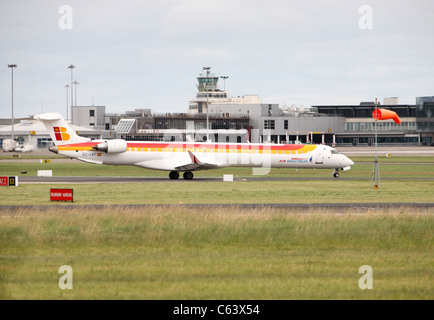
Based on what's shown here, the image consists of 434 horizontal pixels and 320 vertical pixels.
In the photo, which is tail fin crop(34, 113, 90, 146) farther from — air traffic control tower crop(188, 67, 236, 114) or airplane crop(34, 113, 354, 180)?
air traffic control tower crop(188, 67, 236, 114)

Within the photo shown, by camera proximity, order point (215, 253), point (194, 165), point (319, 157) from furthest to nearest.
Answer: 1. point (319, 157)
2. point (194, 165)
3. point (215, 253)

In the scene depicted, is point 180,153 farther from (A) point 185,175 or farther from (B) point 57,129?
(B) point 57,129

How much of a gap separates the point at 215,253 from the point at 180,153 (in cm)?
3454

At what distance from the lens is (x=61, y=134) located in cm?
5006

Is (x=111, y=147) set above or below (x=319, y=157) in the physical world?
above

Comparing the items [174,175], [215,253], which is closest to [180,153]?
[174,175]

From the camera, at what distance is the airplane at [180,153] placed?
5003cm

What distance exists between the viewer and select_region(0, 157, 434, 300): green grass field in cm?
1352

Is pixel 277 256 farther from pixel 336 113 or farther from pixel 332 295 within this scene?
pixel 336 113

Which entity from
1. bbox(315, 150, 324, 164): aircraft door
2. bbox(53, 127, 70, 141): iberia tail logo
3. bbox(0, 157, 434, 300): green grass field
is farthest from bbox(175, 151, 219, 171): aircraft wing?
bbox(0, 157, 434, 300): green grass field

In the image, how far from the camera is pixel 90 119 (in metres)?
171

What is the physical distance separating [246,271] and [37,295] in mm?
5181

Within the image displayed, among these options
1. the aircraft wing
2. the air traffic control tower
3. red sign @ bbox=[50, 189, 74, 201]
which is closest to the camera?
red sign @ bbox=[50, 189, 74, 201]
